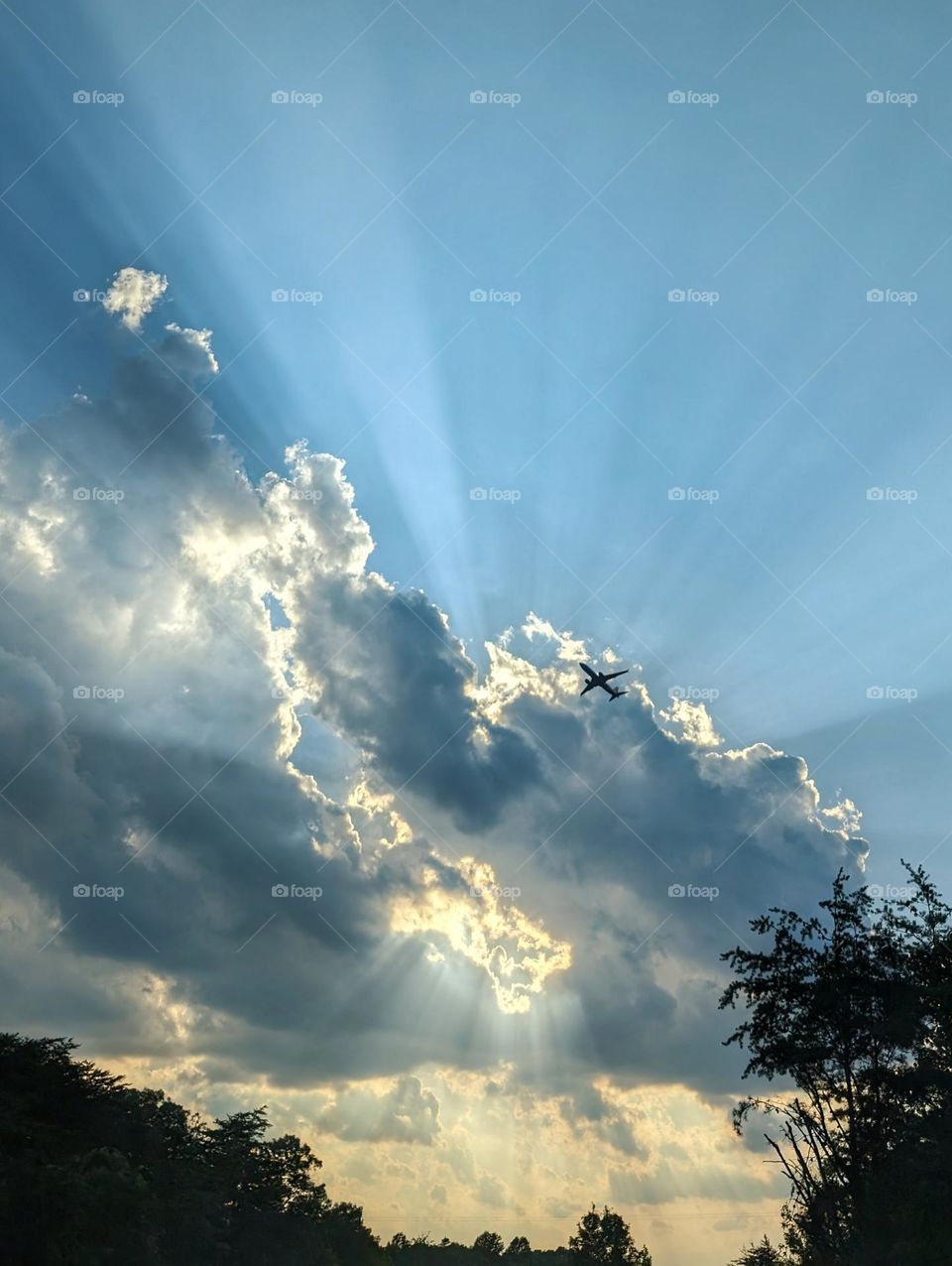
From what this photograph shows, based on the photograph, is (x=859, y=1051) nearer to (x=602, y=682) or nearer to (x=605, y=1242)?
(x=602, y=682)

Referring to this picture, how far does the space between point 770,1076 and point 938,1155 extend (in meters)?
11.7

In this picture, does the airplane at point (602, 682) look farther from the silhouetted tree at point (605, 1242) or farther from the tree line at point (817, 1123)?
the silhouetted tree at point (605, 1242)

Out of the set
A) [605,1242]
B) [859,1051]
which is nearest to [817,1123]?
[859,1051]

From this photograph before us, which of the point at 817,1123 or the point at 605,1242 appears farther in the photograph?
the point at 605,1242

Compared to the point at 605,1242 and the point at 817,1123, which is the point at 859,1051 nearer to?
the point at 817,1123

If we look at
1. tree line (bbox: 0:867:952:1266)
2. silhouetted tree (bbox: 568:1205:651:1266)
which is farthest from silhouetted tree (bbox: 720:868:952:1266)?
silhouetted tree (bbox: 568:1205:651:1266)

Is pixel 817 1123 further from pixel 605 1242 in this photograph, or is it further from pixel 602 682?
pixel 605 1242

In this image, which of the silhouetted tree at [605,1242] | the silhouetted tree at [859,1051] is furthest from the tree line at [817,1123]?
the silhouetted tree at [605,1242]

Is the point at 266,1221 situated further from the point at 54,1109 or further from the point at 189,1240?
the point at 54,1109

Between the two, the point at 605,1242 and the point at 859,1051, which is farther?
the point at 605,1242

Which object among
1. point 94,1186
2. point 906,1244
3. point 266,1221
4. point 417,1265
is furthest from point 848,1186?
point 417,1265

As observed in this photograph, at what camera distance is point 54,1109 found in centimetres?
5556

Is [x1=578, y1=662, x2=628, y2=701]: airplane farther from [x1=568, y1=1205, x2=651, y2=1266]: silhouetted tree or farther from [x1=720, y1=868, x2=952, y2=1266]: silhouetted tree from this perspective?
[x1=568, y1=1205, x2=651, y2=1266]: silhouetted tree

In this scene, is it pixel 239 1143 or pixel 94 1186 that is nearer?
pixel 94 1186
